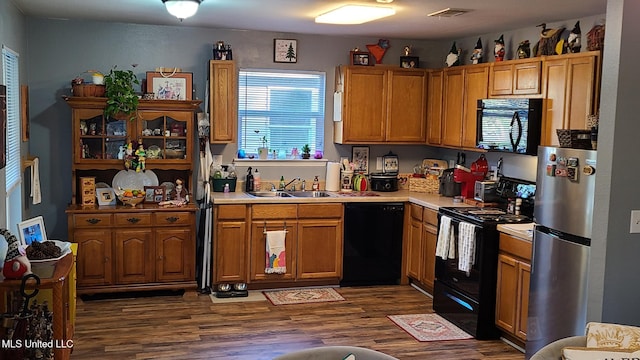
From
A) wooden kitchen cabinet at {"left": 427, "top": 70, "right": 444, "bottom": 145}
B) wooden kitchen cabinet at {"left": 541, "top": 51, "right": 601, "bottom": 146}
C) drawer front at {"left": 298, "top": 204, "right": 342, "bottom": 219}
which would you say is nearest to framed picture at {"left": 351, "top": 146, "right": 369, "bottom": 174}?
wooden kitchen cabinet at {"left": 427, "top": 70, "right": 444, "bottom": 145}

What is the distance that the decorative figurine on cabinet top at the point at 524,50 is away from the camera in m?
5.50

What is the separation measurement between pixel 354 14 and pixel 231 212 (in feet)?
6.87

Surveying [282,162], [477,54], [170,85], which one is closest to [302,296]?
[282,162]

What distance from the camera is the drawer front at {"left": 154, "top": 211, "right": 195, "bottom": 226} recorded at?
581 cm

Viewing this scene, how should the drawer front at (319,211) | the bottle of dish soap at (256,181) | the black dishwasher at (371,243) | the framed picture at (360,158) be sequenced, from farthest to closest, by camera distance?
1. the framed picture at (360,158)
2. the bottle of dish soap at (256,181)
3. the black dishwasher at (371,243)
4. the drawer front at (319,211)

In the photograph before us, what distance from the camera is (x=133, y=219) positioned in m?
5.73

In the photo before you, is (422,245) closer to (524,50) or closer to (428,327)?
(428,327)

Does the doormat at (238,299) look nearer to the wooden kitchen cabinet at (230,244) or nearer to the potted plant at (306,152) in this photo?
the wooden kitchen cabinet at (230,244)

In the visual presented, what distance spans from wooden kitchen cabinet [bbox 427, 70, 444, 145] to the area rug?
1861 mm

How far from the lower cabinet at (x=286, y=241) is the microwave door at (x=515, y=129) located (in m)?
1.74

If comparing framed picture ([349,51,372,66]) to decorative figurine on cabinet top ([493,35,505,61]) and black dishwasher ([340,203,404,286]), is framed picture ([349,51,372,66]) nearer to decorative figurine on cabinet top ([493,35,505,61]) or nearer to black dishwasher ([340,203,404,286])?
decorative figurine on cabinet top ([493,35,505,61])

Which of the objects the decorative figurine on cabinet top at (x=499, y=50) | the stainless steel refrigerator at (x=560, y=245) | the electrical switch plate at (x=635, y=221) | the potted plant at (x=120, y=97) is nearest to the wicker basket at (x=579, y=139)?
the stainless steel refrigerator at (x=560, y=245)

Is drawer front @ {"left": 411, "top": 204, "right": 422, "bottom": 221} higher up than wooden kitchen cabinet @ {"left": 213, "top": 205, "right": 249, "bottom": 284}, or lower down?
higher up

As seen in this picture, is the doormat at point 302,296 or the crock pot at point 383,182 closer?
the doormat at point 302,296
